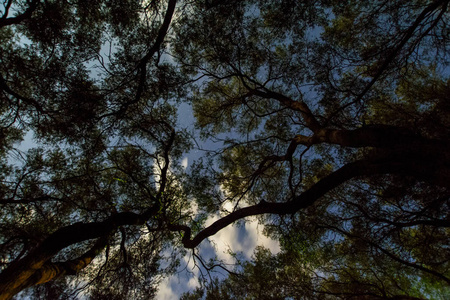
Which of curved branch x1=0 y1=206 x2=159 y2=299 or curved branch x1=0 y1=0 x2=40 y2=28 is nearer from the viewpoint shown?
curved branch x1=0 y1=206 x2=159 y2=299

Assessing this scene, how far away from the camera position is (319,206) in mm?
7750

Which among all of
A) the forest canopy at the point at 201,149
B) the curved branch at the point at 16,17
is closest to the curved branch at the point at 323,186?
the forest canopy at the point at 201,149

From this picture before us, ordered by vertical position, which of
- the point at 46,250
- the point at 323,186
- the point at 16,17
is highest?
the point at 16,17

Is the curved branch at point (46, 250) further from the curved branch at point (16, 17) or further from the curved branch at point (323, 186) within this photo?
the curved branch at point (16, 17)

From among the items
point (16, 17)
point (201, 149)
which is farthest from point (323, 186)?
point (16, 17)

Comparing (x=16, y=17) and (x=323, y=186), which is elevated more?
(x=16, y=17)

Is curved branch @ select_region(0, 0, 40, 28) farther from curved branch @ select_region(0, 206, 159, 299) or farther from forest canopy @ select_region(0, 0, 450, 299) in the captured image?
curved branch @ select_region(0, 206, 159, 299)

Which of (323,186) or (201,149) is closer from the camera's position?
(323,186)

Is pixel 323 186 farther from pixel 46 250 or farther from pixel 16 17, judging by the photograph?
pixel 16 17

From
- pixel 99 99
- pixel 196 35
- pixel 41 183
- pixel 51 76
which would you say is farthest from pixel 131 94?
pixel 41 183

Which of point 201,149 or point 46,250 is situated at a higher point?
point 201,149

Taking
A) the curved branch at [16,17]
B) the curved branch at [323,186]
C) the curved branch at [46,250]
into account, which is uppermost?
the curved branch at [16,17]

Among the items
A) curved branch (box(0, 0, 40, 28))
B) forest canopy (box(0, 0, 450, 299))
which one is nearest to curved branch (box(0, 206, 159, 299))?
forest canopy (box(0, 0, 450, 299))

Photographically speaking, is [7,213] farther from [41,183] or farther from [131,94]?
[131,94]
